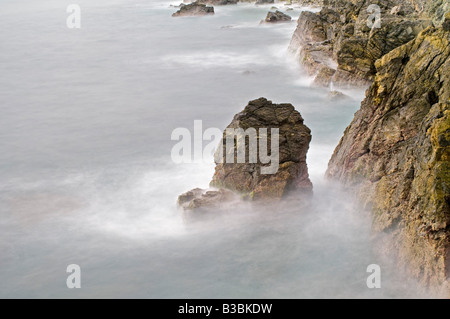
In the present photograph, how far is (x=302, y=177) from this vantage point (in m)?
21.1

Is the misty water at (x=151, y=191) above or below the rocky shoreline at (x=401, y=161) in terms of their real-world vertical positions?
below

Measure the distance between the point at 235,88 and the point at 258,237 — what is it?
2355 centimetres

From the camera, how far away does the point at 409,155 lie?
665 inches

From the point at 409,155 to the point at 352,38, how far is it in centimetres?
1777

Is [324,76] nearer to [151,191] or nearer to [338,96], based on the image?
[338,96]

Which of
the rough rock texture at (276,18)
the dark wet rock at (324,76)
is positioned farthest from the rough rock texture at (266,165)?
the rough rock texture at (276,18)

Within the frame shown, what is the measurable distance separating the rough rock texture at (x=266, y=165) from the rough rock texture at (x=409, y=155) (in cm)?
175

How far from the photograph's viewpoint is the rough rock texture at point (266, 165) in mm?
20547

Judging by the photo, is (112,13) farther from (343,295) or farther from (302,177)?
(343,295)

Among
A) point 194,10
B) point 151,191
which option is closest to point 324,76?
point 151,191

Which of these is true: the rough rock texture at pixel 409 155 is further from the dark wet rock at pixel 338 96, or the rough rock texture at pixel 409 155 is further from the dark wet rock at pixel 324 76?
the dark wet rock at pixel 324 76

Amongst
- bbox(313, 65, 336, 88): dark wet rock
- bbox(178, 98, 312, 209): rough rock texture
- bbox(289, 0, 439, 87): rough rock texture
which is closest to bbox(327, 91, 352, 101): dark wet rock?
bbox(289, 0, 439, 87): rough rock texture

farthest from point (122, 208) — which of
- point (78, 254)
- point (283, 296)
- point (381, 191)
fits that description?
point (381, 191)

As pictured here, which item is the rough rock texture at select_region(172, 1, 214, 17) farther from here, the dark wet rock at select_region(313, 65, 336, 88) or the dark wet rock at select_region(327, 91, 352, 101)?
the dark wet rock at select_region(327, 91, 352, 101)
